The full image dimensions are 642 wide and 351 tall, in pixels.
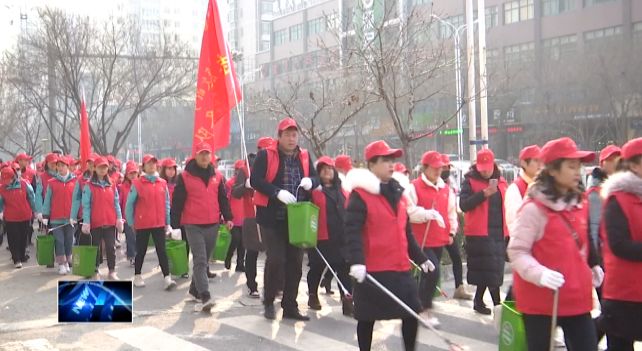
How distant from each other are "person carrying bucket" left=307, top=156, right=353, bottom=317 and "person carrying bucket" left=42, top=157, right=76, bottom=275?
513 centimetres

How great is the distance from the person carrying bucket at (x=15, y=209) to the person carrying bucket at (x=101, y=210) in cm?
261

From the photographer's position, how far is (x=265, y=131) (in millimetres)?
58531

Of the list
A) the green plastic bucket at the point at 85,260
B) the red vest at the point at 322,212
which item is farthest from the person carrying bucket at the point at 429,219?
the green plastic bucket at the point at 85,260

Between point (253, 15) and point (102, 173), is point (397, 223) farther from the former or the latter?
point (253, 15)

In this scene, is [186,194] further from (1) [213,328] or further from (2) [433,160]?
(2) [433,160]

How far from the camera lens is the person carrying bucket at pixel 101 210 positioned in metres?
11.1

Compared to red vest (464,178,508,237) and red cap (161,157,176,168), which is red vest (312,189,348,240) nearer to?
red vest (464,178,508,237)

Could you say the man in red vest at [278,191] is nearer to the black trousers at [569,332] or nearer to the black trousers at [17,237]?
the black trousers at [569,332]

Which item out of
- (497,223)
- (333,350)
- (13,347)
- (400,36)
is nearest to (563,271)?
(333,350)

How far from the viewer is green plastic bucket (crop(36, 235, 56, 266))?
41.2ft

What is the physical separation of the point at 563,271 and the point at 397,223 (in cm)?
158

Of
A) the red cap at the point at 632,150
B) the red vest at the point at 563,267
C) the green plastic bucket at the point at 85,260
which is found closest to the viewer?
the red vest at the point at 563,267

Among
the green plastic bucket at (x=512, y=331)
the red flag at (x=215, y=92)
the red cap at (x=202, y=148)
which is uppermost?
the red flag at (x=215, y=92)
